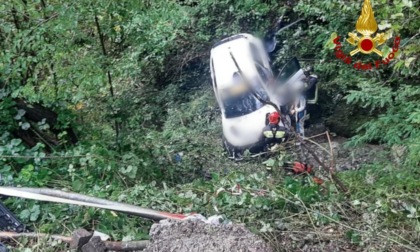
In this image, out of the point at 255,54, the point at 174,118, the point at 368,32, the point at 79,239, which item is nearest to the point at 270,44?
the point at 255,54

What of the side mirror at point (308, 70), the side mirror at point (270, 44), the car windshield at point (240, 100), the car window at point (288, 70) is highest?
the side mirror at point (270, 44)

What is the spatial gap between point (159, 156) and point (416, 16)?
2.42 metres

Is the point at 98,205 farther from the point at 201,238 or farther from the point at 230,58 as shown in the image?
the point at 230,58

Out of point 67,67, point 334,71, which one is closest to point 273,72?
point 334,71

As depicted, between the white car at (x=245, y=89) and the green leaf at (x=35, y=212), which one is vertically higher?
the green leaf at (x=35, y=212)

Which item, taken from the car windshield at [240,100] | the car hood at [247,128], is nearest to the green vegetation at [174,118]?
the car hood at [247,128]

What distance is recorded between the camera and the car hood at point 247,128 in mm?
5543

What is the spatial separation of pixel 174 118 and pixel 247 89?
1.43 metres

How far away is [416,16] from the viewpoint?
10.8ft

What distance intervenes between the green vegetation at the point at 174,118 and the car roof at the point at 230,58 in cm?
55

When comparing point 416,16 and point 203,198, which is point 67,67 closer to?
point 203,198

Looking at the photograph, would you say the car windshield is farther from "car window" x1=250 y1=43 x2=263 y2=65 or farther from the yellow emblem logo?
the yellow emblem logo

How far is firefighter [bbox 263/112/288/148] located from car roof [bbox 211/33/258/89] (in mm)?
676

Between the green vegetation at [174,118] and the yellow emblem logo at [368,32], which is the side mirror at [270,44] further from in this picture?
the yellow emblem logo at [368,32]
